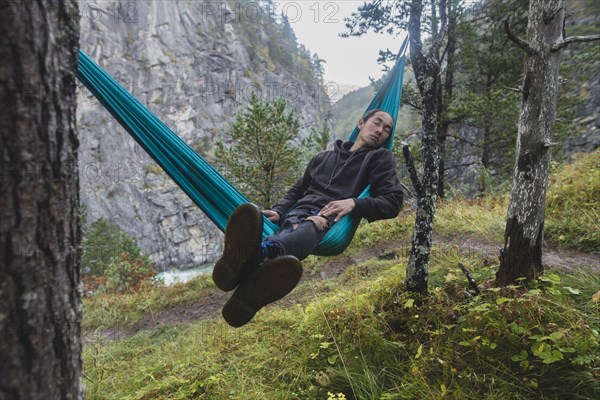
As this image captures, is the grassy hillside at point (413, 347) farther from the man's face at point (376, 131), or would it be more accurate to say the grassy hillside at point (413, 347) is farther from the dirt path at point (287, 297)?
the man's face at point (376, 131)

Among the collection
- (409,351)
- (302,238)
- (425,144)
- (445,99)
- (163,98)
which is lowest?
(409,351)

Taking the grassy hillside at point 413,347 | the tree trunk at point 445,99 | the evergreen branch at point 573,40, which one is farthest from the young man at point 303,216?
the tree trunk at point 445,99

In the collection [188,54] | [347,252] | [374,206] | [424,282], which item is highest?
[188,54]

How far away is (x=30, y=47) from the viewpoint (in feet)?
1.77

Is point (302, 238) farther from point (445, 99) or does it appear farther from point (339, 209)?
point (445, 99)

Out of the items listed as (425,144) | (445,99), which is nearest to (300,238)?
(425,144)

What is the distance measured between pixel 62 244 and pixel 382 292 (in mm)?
1657

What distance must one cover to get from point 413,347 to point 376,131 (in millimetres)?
1279

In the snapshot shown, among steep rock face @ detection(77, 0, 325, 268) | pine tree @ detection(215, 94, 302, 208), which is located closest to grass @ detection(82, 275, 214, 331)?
pine tree @ detection(215, 94, 302, 208)

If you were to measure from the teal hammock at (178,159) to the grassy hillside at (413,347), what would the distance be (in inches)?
19.1

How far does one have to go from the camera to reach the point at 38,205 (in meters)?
0.55

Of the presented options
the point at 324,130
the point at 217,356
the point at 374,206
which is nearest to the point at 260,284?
the point at 374,206

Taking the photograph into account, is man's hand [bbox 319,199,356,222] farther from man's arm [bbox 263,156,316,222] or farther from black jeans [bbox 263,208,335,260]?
man's arm [bbox 263,156,316,222]

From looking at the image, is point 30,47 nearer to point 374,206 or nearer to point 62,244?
point 62,244
